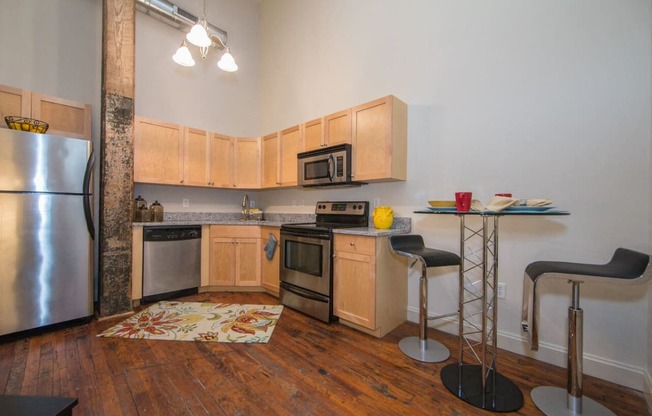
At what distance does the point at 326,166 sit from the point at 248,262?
163 cm

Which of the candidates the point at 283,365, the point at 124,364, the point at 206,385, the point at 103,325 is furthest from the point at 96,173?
the point at 283,365

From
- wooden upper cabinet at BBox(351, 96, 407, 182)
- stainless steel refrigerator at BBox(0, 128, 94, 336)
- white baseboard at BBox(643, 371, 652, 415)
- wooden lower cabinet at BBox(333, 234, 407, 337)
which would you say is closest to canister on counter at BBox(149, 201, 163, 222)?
stainless steel refrigerator at BBox(0, 128, 94, 336)

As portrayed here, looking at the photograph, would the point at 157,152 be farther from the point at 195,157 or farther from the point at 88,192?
the point at 88,192

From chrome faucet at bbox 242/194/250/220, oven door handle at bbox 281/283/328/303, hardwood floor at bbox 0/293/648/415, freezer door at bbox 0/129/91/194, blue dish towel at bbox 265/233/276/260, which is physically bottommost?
hardwood floor at bbox 0/293/648/415

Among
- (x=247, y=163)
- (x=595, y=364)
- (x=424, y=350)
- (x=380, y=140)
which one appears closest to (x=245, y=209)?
(x=247, y=163)

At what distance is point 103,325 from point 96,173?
1.65 m

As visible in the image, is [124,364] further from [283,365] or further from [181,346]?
[283,365]

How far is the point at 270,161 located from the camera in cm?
392

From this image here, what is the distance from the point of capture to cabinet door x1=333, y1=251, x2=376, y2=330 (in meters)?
2.36

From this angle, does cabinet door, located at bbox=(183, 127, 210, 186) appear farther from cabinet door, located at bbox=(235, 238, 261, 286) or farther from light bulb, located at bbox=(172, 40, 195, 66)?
cabinet door, located at bbox=(235, 238, 261, 286)

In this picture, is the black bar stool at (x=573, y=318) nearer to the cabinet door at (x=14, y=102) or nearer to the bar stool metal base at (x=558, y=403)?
the bar stool metal base at (x=558, y=403)

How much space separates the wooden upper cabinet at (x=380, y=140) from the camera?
256 cm

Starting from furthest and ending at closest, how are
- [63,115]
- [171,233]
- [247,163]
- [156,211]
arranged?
[247,163] → [156,211] → [171,233] → [63,115]

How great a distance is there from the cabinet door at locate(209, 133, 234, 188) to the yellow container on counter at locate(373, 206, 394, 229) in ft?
7.63
